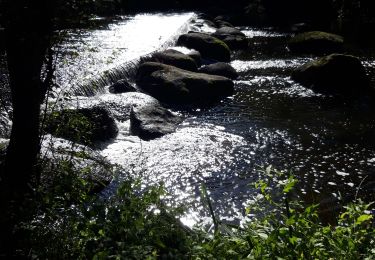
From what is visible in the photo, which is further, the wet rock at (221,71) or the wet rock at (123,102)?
the wet rock at (221,71)

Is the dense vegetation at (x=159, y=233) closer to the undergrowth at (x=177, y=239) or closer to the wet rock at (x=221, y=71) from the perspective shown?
the undergrowth at (x=177, y=239)

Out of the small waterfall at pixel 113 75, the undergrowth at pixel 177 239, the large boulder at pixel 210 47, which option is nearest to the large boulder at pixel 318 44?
the large boulder at pixel 210 47

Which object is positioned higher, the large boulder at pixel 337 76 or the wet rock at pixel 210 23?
the large boulder at pixel 337 76

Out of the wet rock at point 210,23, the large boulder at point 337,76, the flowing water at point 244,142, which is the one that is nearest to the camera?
the flowing water at point 244,142

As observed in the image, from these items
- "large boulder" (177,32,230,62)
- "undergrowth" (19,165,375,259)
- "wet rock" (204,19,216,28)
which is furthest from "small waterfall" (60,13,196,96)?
"undergrowth" (19,165,375,259)

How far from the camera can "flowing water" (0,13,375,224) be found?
8.09 metres

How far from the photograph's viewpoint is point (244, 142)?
10.4 metres

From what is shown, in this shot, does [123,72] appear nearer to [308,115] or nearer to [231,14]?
[308,115]

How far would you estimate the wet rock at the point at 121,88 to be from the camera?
44.0ft

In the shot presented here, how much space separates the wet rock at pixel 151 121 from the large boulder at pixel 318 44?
10407 mm

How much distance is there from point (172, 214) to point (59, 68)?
11.5 meters

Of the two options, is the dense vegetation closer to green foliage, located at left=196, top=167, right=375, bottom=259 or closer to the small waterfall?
green foliage, located at left=196, top=167, right=375, bottom=259

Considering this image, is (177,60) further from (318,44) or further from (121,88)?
(318,44)

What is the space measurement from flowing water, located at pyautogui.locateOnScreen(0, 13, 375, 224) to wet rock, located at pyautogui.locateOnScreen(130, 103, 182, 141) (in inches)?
9.2
